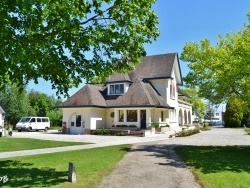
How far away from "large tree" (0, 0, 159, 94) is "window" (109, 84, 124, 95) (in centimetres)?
2798

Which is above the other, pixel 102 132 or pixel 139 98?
pixel 139 98

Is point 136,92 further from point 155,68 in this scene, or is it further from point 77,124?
point 77,124

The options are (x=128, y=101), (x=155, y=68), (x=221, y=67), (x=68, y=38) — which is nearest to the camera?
(x=68, y=38)

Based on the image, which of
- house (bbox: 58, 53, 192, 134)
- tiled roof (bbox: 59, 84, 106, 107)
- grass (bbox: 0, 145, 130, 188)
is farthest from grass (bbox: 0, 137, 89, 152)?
tiled roof (bbox: 59, 84, 106, 107)

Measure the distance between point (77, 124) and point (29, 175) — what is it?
93.2ft

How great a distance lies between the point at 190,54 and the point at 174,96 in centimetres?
2344

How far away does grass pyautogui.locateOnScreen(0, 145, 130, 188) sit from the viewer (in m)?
9.81

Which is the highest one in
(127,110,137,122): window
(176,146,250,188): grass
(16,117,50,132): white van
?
(127,110,137,122): window

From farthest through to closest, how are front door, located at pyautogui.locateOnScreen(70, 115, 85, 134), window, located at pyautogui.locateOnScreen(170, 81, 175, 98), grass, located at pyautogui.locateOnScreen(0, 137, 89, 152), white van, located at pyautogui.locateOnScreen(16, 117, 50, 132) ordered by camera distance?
white van, located at pyautogui.locateOnScreen(16, 117, 50, 132), window, located at pyautogui.locateOnScreen(170, 81, 175, 98), front door, located at pyautogui.locateOnScreen(70, 115, 85, 134), grass, located at pyautogui.locateOnScreen(0, 137, 89, 152)

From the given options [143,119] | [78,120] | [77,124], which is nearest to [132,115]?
[143,119]

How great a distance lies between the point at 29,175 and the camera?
11031 mm

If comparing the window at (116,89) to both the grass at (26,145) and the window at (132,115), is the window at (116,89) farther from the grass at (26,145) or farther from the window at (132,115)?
the grass at (26,145)

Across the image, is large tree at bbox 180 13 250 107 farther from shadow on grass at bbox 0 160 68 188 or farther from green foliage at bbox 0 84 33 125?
green foliage at bbox 0 84 33 125

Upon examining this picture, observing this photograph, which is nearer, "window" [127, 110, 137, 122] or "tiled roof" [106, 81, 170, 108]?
"tiled roof" [106, 81, 170, 108]
